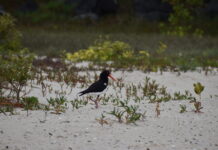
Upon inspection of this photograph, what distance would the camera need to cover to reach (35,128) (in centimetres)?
760

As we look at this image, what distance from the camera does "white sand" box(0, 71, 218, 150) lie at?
688 cm

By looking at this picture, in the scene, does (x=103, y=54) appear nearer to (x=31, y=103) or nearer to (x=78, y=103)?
(x=78, y=103)

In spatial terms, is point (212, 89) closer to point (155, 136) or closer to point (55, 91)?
point (55, 91)

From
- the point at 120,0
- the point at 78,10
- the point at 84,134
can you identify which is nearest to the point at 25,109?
the point at 84,134

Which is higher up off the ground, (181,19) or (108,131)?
(181,19)

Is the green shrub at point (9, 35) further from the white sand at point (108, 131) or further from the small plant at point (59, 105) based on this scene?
the white sand at point (108, 131)

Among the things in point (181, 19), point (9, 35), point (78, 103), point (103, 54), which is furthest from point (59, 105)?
point (181, 19)

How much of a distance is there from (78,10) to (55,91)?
24.4 metres

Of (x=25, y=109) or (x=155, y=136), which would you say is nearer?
(x=155, y=136)

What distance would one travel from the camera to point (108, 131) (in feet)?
24.8

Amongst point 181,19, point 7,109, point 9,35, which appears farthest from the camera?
point 181,19

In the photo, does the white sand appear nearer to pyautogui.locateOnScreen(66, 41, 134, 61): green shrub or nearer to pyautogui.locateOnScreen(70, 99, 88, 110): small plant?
pyautogui.locateOnScreen(70, 99, 88, 110): small plant

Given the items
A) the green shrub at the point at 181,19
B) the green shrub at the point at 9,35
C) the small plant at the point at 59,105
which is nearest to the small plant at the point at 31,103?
the small plant at the point at 59,105

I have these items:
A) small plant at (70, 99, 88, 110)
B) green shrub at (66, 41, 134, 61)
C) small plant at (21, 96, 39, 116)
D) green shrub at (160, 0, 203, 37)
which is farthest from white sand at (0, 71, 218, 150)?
green shrub at (160, 0, 203, 37)
